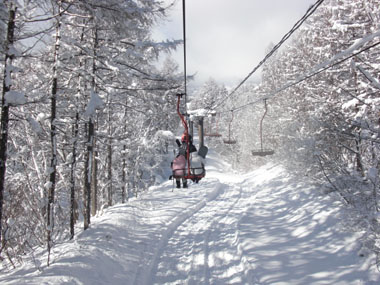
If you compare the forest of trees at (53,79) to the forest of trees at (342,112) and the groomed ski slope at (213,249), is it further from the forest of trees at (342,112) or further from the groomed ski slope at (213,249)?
the forest of trees at (342,112)

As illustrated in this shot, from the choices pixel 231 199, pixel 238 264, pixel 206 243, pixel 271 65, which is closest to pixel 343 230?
pixel 238 264

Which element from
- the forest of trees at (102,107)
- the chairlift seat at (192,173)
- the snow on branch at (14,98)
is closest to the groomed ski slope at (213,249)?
the forest of trees at (102,107)

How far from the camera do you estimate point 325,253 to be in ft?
24.4

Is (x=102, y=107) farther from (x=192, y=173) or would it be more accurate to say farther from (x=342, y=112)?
(x=342, y=112)

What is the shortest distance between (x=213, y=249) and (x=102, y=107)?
228 inches

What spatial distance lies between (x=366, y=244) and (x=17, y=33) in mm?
10014

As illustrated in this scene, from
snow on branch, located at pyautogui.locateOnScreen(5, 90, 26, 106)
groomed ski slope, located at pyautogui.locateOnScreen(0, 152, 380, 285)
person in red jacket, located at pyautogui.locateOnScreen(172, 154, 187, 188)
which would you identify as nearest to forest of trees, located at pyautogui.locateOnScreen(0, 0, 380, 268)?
snow on branch, located at pyautogui.locateOnScreen(5, 90, 26, 106)

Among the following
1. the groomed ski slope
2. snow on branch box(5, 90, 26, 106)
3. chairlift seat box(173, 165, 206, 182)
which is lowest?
the groomed ski slope

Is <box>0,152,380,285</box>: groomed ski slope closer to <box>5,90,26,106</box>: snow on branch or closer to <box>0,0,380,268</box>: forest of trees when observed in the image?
<box>0,0,380,268</box>: forest of trees

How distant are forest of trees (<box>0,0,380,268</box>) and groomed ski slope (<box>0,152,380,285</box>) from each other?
2.47 feet

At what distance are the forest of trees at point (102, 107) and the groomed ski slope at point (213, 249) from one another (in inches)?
29.6

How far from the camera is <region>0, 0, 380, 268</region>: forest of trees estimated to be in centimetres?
508

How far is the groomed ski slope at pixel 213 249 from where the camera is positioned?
20.2 ft

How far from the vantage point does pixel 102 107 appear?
7.27 metres
